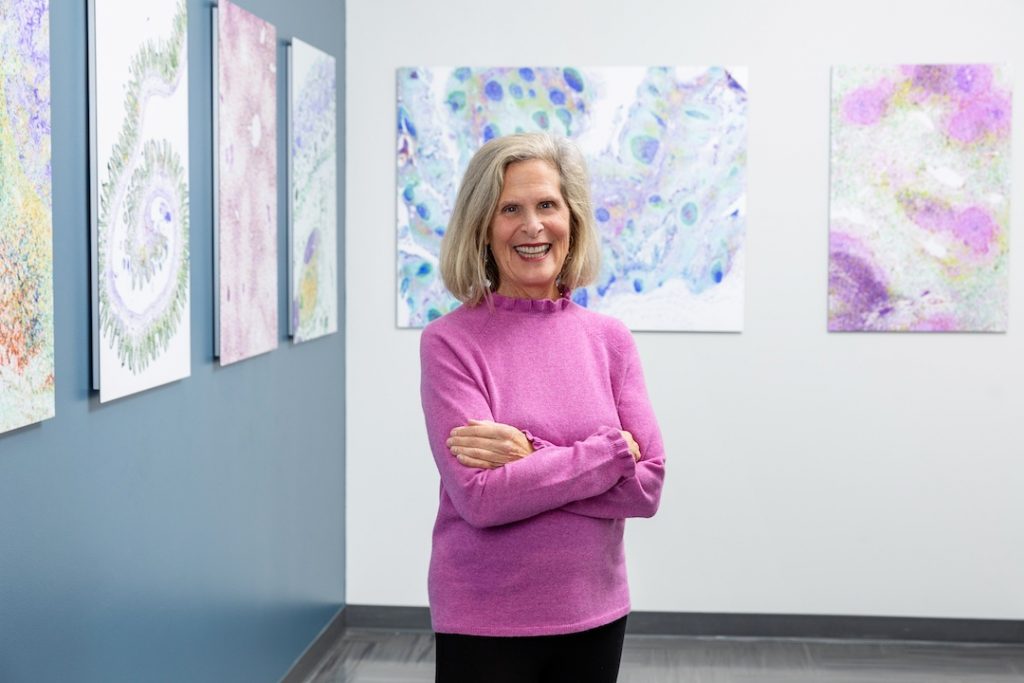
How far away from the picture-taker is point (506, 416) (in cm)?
176

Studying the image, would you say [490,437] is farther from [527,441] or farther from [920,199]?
[920,199]

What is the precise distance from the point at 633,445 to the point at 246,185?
1.39 metres

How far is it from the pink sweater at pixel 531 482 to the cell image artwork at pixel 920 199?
224 cm

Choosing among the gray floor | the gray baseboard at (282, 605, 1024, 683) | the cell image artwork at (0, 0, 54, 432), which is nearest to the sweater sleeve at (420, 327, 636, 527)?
the cell image artwork at (0, 0, 54, 432)

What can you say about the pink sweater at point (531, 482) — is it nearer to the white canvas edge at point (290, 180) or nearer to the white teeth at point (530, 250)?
the white teeth at point (530, 250)

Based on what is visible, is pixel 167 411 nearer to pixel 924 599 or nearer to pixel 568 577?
pixel 568 577

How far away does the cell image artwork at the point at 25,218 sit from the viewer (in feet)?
5.57

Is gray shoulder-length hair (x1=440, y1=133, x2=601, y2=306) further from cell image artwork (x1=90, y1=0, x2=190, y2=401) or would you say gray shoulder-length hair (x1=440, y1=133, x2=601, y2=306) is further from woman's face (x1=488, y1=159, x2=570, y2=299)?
cell image artwork (x1=90, y1=0, x2=190, y2=401)

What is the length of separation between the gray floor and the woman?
1.93m

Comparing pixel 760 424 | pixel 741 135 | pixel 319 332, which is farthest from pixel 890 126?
pixel 319 332

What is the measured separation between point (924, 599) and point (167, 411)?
2.69 meters

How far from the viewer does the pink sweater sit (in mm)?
1699

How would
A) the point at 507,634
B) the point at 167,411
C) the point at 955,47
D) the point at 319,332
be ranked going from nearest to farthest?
the point at 507,634 → the point at 167,411 → the point at 319,332 → the point at 955,47

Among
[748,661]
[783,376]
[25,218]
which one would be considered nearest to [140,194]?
[25,218]
